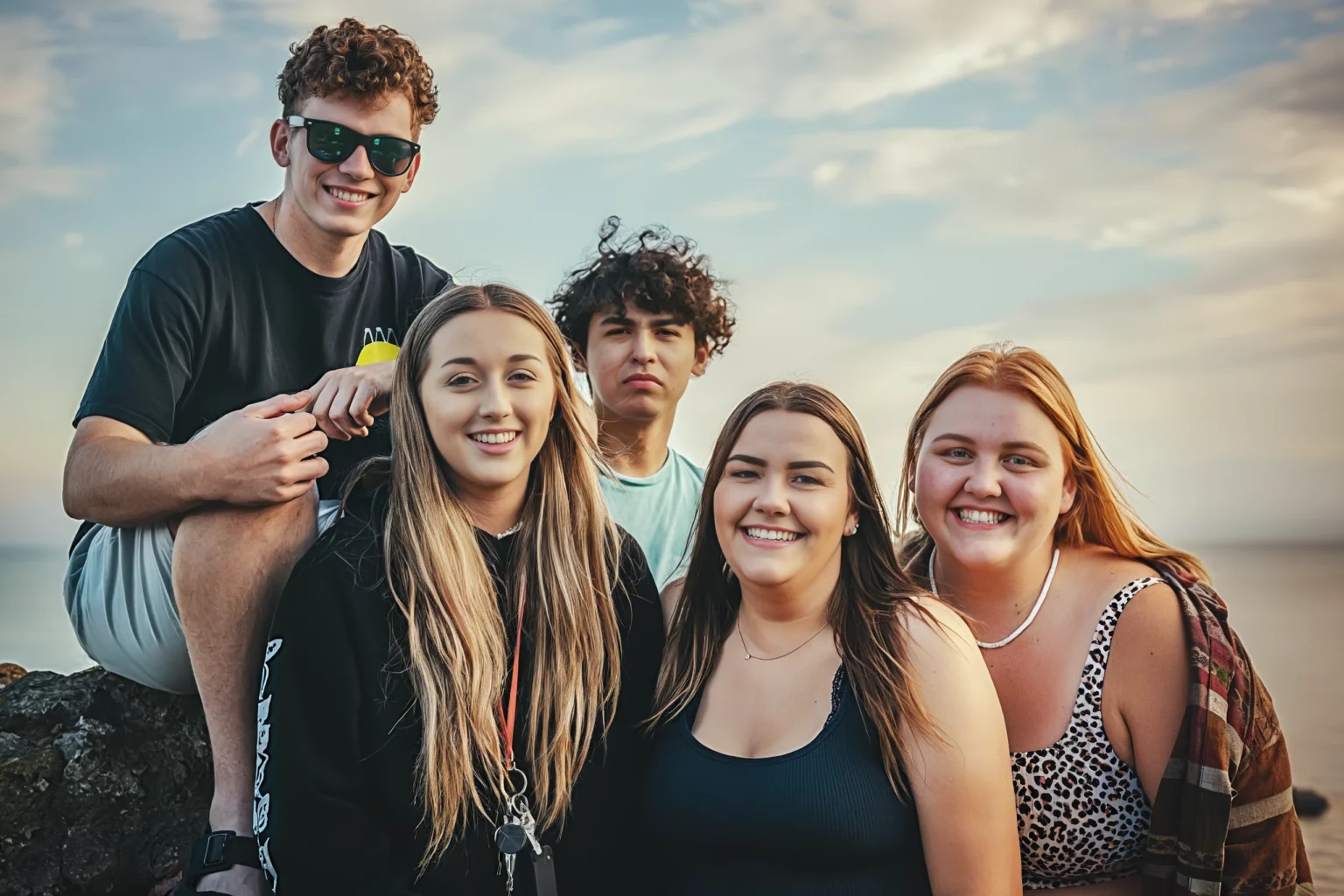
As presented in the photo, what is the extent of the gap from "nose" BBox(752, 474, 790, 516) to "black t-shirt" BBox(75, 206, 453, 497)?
169 centimetres

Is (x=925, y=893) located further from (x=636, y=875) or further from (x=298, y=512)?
(x=298, y=512)

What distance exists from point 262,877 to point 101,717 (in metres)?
1.12

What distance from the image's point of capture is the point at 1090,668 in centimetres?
386

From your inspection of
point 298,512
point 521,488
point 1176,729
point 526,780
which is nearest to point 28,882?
point 298,512

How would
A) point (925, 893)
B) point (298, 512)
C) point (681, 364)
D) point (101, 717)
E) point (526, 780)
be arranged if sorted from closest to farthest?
1. point (925, 893)
2. point (526, 780)
3. point (298, 512)
4. point (101, 717)
5. point (681, 364)

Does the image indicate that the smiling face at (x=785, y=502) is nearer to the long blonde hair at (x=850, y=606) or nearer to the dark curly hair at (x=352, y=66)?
the long blonde hair at (x=850, y=606)

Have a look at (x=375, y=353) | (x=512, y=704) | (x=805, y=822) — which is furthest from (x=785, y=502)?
(x=375, y=353)

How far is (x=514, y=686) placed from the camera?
12.0 feet

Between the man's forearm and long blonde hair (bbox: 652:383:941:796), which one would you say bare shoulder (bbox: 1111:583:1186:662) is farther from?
the man's forearm

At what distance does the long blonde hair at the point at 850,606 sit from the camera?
10.9 ft

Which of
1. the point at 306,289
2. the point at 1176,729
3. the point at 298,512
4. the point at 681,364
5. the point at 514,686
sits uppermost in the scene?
the point at 306,289

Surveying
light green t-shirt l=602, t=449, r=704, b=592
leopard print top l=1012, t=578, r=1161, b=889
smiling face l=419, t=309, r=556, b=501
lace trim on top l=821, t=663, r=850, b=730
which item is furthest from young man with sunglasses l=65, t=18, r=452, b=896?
leopard print top l=1012, t=578, r=1161, b=889

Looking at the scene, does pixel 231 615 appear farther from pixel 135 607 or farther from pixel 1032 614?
pixel 1032 614

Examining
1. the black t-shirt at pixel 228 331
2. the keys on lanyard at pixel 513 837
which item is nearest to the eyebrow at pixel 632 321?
the black t-shirt at pixel 228 331
